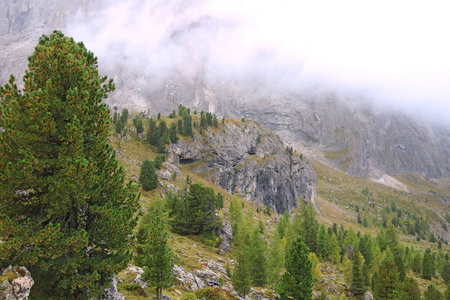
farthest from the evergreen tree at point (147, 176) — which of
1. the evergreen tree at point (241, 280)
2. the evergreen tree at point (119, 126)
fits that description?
the evergreen tree at point (241, 280)

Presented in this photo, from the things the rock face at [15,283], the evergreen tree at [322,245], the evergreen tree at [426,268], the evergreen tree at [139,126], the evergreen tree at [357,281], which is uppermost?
the rock face at [15,283]

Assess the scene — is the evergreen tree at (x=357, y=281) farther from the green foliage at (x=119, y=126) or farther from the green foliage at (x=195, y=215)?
the green foliage at (x=119, y=126)

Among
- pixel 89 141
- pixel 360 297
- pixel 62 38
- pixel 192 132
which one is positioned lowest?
pixel 360 297

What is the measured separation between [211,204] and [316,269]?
28.0m

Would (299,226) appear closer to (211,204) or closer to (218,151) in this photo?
(211,204)

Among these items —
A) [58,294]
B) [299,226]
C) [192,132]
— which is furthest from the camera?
[192,132]

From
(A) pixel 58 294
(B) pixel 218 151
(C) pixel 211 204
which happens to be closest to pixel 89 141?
(A) pixel 58 294

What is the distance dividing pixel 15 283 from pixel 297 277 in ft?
79.2

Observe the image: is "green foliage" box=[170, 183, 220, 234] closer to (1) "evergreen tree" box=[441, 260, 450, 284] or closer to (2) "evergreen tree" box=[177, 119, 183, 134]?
(2) "evergreen tree" box=[177, 119, 183, 134]

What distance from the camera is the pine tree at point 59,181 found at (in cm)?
1173

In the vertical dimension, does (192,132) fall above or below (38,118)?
below

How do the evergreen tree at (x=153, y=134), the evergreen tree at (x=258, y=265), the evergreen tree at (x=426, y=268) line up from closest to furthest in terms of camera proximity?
1. the evergreen tree at (x=258, y=265)
2. the evergreen tree at (x=426, y=268)
3. the evergreen tree at (x=153, y=134)

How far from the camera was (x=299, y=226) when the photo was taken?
3140 inches

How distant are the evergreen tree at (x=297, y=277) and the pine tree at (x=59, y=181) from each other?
1866 centimetres
